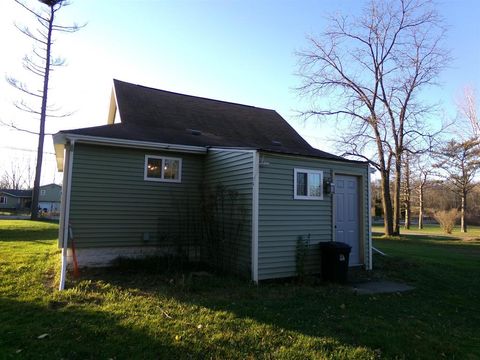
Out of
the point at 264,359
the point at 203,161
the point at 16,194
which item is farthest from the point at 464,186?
the point at 16,194

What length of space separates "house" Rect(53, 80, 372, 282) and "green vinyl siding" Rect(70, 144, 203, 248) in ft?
0.08

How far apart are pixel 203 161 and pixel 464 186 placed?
31517mm

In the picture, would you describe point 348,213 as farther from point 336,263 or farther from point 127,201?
point 127,201

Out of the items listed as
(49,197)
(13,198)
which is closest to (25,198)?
(13,198)

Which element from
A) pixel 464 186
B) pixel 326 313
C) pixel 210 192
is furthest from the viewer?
pixel 464 186

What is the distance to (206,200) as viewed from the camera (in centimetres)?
957

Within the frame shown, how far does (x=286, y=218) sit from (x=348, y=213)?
2299mm

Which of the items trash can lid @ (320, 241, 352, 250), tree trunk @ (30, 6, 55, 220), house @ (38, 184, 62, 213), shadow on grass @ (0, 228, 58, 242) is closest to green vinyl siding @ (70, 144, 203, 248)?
trash can lid @ (320, 241, 352, 250)

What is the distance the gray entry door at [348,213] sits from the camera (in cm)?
942

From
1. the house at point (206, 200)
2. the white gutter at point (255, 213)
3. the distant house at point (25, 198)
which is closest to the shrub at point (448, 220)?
the house at point (206, 200)

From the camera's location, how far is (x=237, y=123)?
1412 centimetres

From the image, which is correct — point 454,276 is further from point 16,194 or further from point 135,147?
point 16,194

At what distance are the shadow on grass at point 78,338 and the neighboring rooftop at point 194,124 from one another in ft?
15.6

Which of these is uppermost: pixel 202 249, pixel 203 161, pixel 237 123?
pixel 237 123
